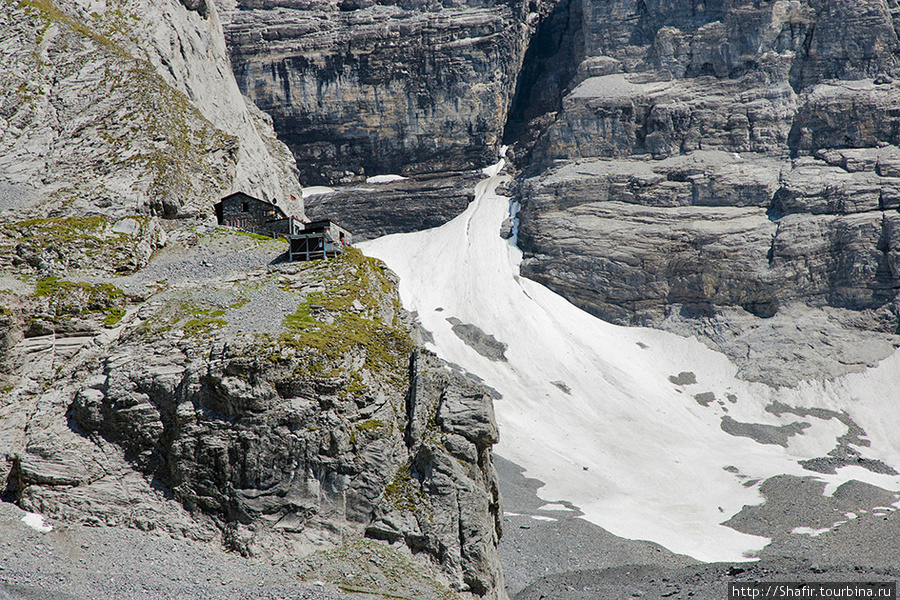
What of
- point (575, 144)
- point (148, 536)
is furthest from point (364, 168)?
point (148, 536)

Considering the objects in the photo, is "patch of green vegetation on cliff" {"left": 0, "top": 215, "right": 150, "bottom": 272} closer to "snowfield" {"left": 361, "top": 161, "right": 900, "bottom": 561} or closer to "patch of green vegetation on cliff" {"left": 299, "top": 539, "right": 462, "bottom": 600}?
"patch of green vegetation on cliff" {"left": 299, "top": 539, "right": 462, "bottom": 600}

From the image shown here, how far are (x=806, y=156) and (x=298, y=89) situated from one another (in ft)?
346

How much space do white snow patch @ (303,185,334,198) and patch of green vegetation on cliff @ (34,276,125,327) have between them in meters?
126

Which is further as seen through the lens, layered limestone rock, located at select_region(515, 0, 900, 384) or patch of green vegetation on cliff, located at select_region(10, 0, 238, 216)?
layered limestone rock, located at select_region(515, 0, 900, 384)

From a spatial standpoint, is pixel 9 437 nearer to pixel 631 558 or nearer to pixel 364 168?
pixel 631 558

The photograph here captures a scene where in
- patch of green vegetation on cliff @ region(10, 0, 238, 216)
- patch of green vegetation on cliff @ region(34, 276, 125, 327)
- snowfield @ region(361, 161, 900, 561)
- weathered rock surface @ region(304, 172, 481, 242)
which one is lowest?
snowfield @ region(361, 161, 900, 561)

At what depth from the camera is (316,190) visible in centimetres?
16550

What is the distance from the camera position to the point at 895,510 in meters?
77.5

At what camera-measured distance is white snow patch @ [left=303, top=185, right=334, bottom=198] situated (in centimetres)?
16388

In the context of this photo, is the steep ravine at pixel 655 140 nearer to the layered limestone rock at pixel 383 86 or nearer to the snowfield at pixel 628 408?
the layered limestone rock at pixel 383 86

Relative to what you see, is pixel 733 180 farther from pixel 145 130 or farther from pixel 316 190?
pixel 145 130

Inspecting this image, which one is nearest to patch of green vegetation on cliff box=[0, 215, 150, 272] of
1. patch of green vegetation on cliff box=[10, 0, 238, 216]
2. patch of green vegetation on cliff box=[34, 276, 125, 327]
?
patch of green vegetation on cliff box=[34, 276, 125, 327]

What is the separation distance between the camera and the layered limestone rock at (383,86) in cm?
16450

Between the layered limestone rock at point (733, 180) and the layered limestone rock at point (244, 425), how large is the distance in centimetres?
9321
